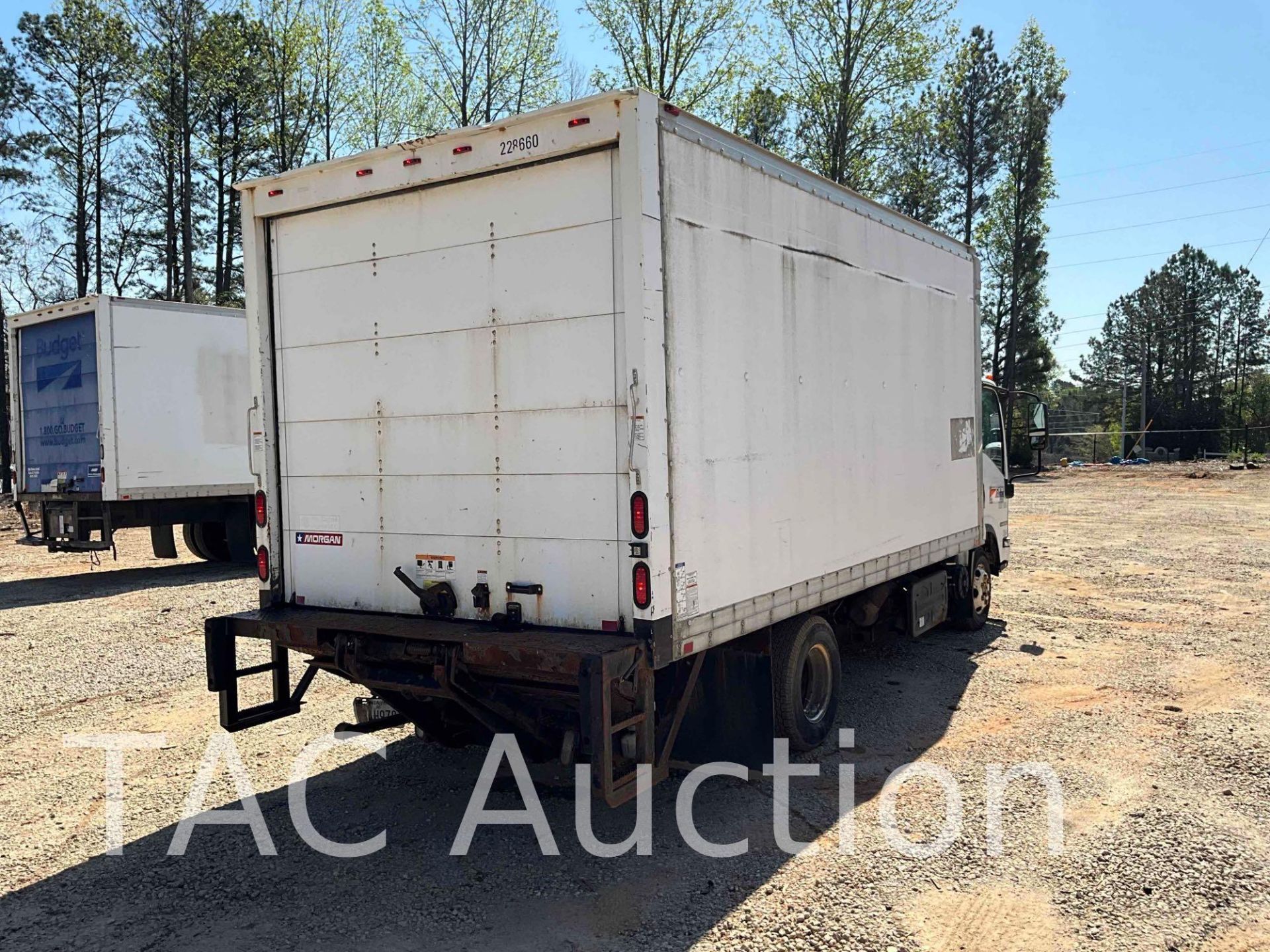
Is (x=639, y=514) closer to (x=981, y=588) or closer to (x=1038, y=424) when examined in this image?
(x=981, y=588)

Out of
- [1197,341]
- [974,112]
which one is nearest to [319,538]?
[974,112]

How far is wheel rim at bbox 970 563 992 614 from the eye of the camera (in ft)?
30.2

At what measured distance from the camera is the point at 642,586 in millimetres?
4254

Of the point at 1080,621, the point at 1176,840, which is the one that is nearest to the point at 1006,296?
the point at 1080,621

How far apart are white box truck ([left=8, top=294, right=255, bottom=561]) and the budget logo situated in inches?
0.7

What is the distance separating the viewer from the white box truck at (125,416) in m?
12.4

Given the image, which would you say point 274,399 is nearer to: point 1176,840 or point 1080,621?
point 1176,840

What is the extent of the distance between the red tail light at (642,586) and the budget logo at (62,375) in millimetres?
11069

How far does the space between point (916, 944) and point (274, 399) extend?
14.3 feet

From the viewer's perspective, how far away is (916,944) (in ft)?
12.1

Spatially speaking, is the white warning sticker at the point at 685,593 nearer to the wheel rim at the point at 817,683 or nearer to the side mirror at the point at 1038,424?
the wheel rim at the point at 817,683

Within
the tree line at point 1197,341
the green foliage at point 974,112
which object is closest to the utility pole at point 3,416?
the green foliage at point 974,112

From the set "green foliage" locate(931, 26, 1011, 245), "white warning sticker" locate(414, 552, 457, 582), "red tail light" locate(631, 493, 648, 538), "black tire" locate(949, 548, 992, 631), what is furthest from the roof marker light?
"green foliage" locate(931, 26, 1011, 245)

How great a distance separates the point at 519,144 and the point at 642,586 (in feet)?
7.11
